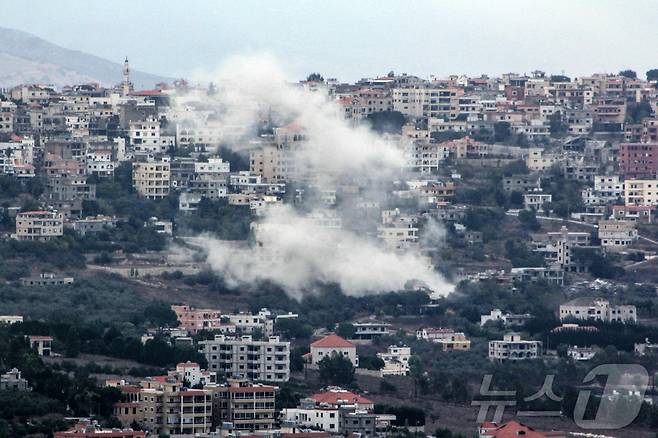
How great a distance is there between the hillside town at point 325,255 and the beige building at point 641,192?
76 mm

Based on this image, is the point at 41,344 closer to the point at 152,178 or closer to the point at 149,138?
the point at 152,178

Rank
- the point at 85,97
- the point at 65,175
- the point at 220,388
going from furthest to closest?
1. the point at 85,97
2. the point at 65,175
3. the point at 220,388

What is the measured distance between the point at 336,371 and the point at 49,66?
83.5m

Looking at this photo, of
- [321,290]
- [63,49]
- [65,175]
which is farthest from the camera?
[63,49]

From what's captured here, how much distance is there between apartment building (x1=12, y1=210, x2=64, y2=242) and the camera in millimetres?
68688

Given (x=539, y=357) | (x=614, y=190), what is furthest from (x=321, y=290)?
(x=614, y=190)

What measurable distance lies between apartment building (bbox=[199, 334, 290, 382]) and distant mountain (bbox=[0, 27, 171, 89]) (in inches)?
2734

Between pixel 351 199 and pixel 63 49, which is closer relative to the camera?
pixel 351 199

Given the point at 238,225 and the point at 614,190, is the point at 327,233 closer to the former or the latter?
the point at 238,225

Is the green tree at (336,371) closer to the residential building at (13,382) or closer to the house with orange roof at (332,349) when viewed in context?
the house with orange roof at (332,349)

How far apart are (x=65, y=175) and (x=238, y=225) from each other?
5416 mm

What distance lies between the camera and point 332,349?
192 ft

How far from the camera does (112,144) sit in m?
79.0

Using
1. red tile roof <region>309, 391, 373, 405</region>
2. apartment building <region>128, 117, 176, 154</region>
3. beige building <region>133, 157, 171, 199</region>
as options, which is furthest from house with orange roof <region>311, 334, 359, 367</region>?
apartment building <region>128, 117, 176, 154</region>
